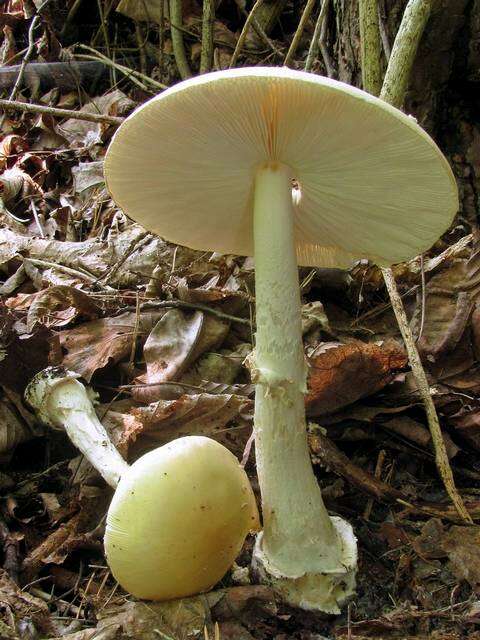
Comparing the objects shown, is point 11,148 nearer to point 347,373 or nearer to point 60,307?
point 60,307

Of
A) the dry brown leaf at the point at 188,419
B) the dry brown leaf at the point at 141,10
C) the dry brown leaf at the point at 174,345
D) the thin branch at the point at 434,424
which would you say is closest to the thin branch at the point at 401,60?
the thin branch at the point at 434,424

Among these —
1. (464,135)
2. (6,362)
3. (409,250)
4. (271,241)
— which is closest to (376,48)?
(464,135)

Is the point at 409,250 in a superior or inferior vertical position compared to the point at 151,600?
superior

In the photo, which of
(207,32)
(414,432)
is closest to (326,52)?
(207,32)

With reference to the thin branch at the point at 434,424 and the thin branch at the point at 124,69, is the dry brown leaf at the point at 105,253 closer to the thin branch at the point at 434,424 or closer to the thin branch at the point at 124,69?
the thin branch at the point at 434,424

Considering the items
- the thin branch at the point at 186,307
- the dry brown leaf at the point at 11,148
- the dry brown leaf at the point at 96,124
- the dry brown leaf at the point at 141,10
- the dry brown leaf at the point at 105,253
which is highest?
the dry brown leaf at the point at 141,10

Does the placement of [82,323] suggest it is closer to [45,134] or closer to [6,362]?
[6,362]
